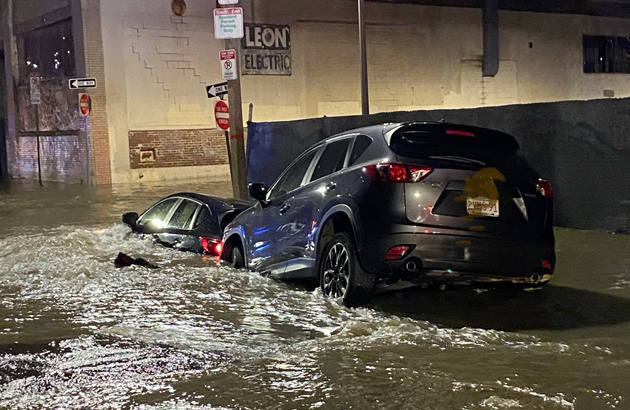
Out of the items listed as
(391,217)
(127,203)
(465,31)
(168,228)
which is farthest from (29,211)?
(465,31)

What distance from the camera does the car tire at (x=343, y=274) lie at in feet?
23.0

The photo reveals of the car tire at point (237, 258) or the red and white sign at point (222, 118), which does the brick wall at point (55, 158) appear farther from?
the car tire at point (237, 258)

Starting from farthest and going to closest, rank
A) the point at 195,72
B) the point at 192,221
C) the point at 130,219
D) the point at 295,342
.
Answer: the point at 195,72 < the point at 130,219 < the point at 192,221 < the point at 295,342

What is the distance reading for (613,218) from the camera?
447 inches

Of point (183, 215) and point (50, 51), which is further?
point (50, 51)

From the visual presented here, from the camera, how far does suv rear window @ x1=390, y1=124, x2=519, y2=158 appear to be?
700 cm

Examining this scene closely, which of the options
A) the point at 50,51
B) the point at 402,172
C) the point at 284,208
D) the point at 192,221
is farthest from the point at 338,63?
the point at 402,172

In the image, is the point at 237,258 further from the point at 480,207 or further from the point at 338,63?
the point at 338,63

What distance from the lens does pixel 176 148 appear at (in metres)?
29.1

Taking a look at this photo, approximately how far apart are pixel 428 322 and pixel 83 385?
9.67 feet

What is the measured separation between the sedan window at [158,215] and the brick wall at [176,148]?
53.9 ft

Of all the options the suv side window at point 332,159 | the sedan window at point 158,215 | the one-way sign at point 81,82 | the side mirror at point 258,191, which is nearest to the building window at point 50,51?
the one-way sign at point 81,82

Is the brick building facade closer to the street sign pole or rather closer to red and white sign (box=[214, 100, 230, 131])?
red and white sign (box=[214, 100, 230, 131])

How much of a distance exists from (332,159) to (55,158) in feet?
79.4
